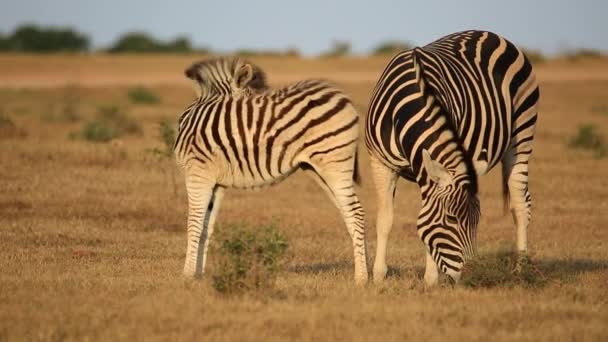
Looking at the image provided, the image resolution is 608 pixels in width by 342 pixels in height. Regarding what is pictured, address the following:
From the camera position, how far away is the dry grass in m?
7.51

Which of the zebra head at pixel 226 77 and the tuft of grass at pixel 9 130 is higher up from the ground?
the zebra head at pixel 226 77

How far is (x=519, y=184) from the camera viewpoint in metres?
10.6

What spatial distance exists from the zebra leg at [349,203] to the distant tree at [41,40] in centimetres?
6715

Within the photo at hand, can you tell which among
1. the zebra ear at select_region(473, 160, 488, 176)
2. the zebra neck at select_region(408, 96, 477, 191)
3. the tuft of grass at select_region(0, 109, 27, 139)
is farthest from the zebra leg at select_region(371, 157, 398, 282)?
Answer: the tuft of grass at select_region(0, 109, 27, 139)

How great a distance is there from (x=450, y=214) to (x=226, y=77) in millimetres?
3171

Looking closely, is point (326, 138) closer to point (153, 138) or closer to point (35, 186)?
point (35, 186)

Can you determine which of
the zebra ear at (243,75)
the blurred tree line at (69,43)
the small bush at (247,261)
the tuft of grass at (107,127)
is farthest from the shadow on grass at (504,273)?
the blurred tree line at (69,43)

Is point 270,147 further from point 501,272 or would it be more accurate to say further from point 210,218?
point 501,272

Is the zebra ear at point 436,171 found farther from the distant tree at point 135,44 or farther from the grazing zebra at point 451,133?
the distant tree at point 135,44

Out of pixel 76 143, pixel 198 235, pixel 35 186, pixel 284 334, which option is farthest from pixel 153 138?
pixel 284 334

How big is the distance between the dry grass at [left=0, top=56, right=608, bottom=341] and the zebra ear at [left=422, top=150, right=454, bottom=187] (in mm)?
974

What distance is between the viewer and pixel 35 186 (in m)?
15.3

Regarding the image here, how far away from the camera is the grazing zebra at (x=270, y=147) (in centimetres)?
914

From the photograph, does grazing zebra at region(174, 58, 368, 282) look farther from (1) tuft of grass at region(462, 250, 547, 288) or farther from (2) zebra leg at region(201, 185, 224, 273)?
(1) tuft of grass at region(462, 250, 547, 288)
